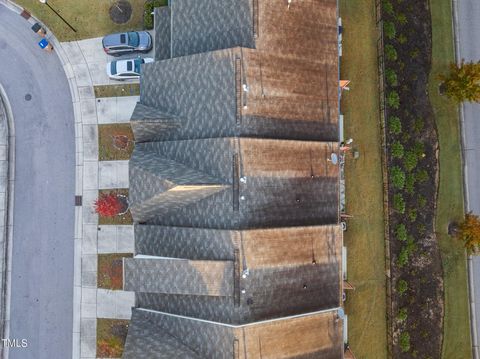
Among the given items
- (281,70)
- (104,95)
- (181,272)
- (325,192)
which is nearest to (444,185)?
(325,192)

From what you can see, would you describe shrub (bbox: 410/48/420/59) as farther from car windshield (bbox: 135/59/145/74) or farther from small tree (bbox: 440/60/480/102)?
car windshield (bbox: 135/59/145/74)

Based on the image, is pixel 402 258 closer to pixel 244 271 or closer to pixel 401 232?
pixel 401 232

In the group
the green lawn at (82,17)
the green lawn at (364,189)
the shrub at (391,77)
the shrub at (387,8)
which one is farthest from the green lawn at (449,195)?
the green lawn at (82,17)

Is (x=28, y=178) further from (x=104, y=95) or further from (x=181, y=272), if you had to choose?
(x=181, y=272)

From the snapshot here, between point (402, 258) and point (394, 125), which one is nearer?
point (402, 258)

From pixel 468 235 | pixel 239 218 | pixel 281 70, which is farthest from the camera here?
pixel 468 235

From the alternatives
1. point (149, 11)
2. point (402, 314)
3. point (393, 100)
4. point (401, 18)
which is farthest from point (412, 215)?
point (149, 11)
